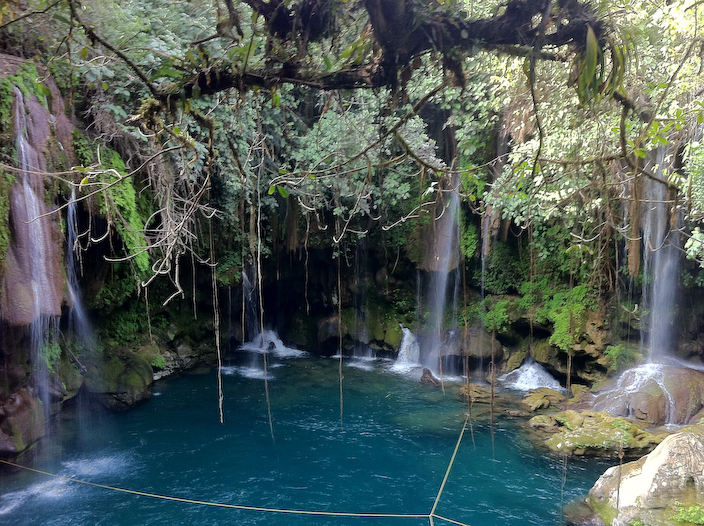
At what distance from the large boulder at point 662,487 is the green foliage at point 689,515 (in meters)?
0.03

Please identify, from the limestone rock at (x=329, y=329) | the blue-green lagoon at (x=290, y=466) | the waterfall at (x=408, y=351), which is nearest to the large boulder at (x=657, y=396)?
the blue-green lagoon at (x=290, y=466)

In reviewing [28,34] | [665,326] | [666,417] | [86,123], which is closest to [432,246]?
[665,326]

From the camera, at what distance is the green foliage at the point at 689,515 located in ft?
15.8

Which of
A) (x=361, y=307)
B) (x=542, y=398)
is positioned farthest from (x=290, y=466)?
(x=361, y=307)

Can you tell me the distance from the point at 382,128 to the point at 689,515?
7204 mm

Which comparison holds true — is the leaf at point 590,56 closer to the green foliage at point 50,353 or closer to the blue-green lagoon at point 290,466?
the blue-green lagoon at point 290,466

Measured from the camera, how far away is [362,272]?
13602 mm

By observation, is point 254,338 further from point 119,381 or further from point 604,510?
point 604,510

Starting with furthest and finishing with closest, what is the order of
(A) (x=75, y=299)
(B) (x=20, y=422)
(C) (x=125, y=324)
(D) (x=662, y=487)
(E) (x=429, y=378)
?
(E) (x=429, y=378) → (C) (x=125, y=324) → (A) (x=75, y=299) → (B) (x=20, y=422) → (D) (x=662, y=487)

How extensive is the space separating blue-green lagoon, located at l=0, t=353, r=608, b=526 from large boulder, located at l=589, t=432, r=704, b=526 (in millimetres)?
612

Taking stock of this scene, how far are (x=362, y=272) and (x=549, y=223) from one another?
5.18m

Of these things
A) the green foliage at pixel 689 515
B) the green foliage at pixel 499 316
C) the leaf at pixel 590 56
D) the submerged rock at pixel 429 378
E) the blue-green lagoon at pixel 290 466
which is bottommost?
the blue-green lagoon at pixel 290 466

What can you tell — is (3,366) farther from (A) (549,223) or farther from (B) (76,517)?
(A) (549,223)

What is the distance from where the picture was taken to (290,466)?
711cm
